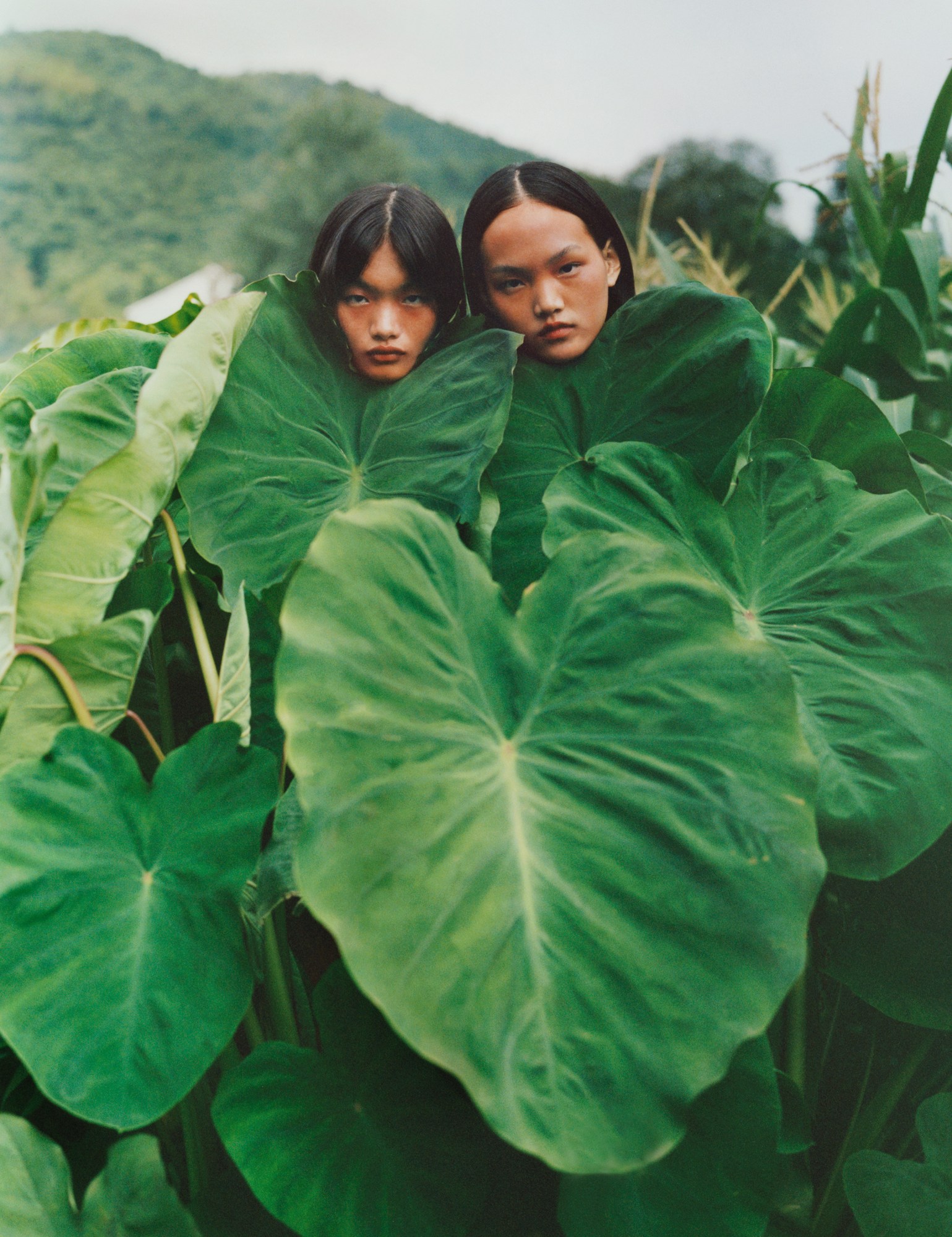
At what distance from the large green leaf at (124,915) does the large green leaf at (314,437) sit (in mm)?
186

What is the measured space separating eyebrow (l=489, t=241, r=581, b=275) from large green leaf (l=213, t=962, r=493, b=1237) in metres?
0.56

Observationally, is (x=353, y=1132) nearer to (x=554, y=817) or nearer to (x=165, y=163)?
(x=554, y=817)

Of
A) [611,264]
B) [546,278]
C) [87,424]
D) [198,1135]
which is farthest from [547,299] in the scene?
[198,1135]

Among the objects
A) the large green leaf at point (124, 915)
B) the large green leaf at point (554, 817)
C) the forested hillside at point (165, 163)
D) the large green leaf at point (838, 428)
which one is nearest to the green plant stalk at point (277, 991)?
the large green leaf at point (124, 915)

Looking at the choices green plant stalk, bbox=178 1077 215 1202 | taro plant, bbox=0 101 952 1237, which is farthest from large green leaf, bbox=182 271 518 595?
green plant stalk, bbox=178 1077 215 1202

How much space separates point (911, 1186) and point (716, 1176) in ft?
0.53

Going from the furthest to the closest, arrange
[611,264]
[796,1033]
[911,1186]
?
[611,264]
[796,1033]
[911,1186]

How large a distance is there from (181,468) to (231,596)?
102 mm

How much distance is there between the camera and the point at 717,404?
71 cm

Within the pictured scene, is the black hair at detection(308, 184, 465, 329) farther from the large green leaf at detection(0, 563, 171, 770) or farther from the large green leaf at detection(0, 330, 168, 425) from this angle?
the large green leaf at detection(0, 563, 171, 770)

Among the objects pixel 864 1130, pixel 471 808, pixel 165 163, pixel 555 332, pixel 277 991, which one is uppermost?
pixel 165 163

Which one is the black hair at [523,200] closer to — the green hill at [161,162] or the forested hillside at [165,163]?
the forested hillside at [165,163]

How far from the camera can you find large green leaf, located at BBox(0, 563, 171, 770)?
55 centimetres

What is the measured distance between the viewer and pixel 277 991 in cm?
62
